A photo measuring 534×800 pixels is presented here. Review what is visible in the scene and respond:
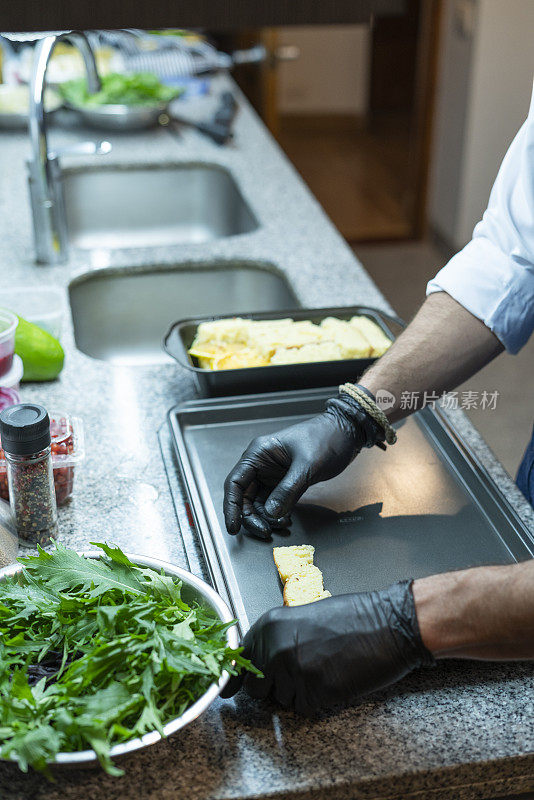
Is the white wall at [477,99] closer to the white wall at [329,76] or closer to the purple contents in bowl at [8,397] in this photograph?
the white wall at [329,76]

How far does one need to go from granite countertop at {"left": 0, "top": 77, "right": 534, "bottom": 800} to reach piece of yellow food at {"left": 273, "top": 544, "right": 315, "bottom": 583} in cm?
11

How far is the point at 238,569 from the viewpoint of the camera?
1005 mm

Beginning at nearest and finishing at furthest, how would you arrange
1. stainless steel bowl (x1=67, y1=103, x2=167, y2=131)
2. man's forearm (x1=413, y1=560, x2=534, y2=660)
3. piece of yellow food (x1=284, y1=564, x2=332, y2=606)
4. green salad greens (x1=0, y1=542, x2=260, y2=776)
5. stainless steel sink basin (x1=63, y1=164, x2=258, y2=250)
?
green salad greens (x1=0, y1=542, x2=260, y2=776)
man's forearm (x1=413, y1=560, x2=534, y2=660)
piece of yellow food (x1=284, y1=564, x2=332, y2=606)
stainless steel sink basin (x1=63, y1=164, x2=258, y2=250)
stainless steel bowl (x1=67, y1=103, x2=167, y2=131)

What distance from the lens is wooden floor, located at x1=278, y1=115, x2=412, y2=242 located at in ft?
14.7

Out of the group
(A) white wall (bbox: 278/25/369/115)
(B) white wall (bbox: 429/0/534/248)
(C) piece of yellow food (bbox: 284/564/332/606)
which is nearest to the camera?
(C) piece of yellow food (bbox: 284/564/332/606)

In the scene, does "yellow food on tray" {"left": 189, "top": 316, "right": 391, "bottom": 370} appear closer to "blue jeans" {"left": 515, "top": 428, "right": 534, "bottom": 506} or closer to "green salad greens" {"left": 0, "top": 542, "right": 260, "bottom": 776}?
"blue jeans" {"left": 515, "top": 428, "right": 534, "bottom": 506}

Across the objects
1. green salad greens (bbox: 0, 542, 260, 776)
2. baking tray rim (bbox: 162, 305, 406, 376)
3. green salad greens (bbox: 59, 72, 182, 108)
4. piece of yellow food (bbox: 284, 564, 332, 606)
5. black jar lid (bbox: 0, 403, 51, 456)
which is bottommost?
piece of yellow food (bbox: 284, 564, 332, 606)

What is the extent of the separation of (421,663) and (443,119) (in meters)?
3.71

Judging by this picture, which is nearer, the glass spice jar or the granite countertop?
the granite countertop

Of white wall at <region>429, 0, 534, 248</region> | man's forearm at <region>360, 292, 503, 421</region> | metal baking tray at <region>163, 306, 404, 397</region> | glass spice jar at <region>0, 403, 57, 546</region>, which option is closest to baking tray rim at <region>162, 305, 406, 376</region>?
metal baking tray at <region>163, 306, 404, 397</region>

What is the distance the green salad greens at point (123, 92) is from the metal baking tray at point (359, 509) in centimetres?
169

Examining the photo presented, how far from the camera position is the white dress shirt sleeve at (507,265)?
124 cm

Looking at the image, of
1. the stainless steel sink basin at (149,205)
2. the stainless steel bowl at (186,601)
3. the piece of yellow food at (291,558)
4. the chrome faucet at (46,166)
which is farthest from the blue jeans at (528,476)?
the stainless steel sink basin at (149,205)

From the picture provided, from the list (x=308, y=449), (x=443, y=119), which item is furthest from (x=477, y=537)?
(x=443, y=119)
